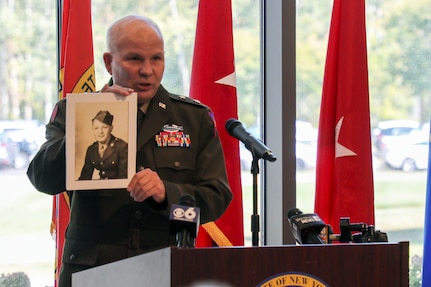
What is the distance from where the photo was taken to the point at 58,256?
126 inches

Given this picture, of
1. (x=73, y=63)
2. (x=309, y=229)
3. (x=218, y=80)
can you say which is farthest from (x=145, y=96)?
(x=218, y=80)

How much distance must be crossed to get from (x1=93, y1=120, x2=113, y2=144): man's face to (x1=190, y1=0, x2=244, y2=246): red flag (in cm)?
157

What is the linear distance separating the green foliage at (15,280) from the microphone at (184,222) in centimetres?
216

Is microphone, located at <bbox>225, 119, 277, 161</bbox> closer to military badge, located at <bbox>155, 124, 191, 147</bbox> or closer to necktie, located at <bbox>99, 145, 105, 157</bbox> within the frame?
military badge, located at <bbox>155, 124, 191, 147</bbox>

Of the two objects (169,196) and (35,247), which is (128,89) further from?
(35,247)

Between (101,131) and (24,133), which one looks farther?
(24,133)

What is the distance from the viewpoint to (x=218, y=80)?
3.57m

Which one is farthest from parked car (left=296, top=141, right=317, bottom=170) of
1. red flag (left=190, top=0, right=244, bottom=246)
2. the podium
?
the podium

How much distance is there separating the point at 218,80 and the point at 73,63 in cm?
72

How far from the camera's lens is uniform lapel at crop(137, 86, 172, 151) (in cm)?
220

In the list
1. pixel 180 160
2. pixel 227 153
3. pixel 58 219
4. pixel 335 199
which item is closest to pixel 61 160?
pixel 180 160

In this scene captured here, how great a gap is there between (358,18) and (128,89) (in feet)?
6.47

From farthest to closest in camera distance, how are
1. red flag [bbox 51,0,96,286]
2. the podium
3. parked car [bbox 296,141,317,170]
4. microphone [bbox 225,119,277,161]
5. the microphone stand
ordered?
parked car [bbox 296,141,317,170] < red flag [bbox 51,0,96,286] < the microphone stand < microphone [bbox 225,119,277,161] < the podium

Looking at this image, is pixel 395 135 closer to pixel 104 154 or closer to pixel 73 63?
pixel 73 63
